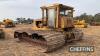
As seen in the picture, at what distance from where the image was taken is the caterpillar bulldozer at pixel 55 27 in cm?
1015

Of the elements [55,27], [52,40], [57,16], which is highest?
[57,16]

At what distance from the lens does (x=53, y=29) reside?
37.4ft

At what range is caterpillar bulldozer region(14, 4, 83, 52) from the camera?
10.1 metres

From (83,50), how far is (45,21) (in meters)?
4.08

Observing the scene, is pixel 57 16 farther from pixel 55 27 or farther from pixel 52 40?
pixel 52 40

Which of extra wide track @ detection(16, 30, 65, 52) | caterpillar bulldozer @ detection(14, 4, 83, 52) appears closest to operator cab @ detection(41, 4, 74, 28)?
caterpillar bulldozer @ detection(14, 4, 83, 52)

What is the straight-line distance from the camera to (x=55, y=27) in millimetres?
11375

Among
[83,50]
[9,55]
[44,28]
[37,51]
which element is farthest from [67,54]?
[44,28]

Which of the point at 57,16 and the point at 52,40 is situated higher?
the point at 57,16

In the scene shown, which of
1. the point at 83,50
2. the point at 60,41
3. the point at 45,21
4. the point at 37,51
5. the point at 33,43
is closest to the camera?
the point at 83,50

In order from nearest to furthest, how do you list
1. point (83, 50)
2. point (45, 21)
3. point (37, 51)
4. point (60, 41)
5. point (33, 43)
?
point (83, 50), point (37, 51), point (60, 41), point (33, 43), point (45, 21)

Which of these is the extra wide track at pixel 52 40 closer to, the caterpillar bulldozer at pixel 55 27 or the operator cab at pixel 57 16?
the caterpillar bulldozer at pixel 55 27

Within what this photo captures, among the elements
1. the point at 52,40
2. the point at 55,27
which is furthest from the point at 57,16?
the point at 52,40

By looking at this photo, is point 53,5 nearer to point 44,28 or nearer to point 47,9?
point 47,9
